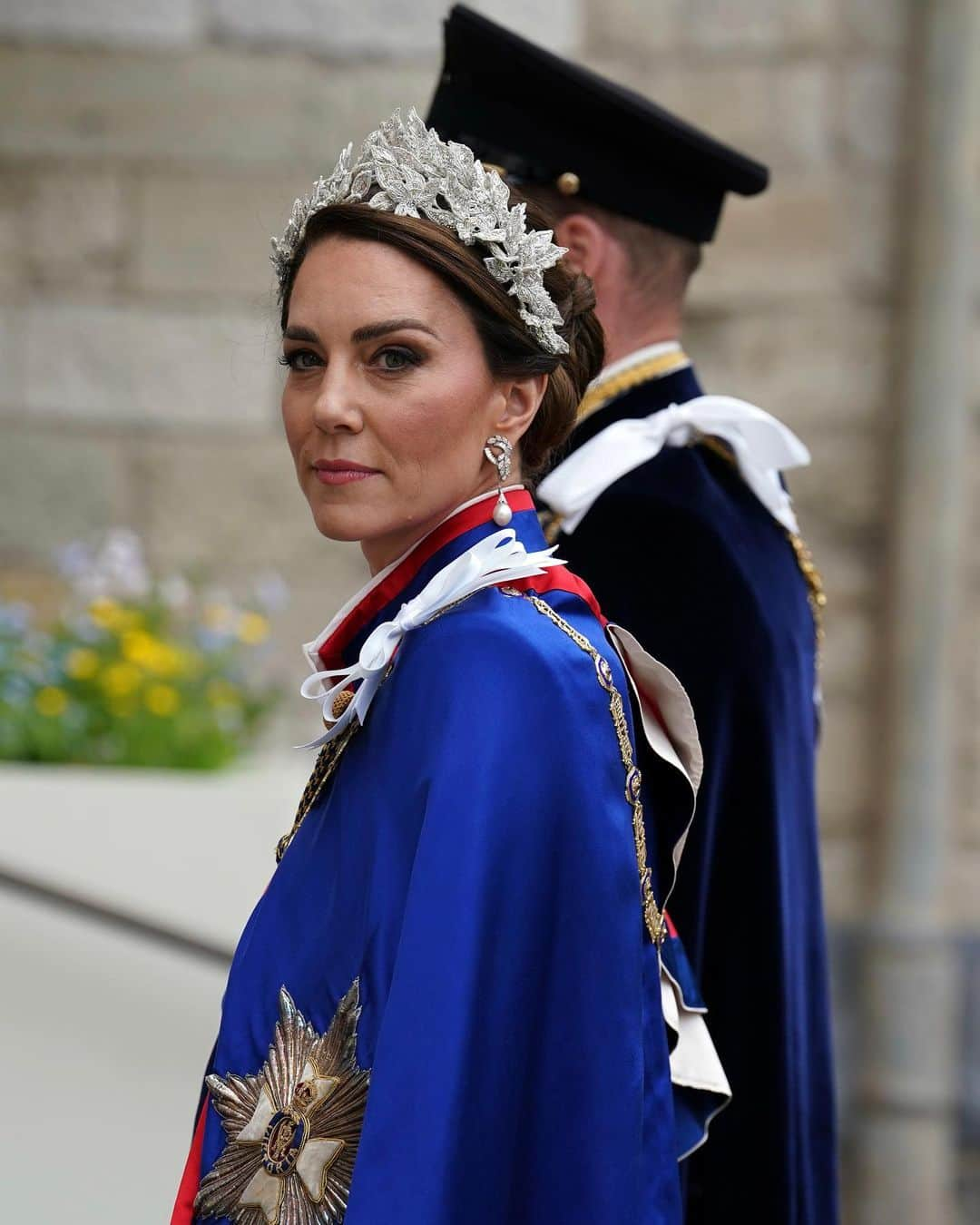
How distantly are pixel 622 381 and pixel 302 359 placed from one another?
2.75 feet

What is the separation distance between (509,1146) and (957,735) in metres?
3.31

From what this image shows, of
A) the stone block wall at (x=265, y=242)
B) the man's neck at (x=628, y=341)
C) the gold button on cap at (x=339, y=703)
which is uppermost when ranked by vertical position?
the stone block wall at (x=265, y=242)

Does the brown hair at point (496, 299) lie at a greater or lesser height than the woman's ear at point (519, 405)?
greater

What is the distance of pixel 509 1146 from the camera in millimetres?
1286

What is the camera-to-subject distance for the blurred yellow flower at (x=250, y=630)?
3.58 m

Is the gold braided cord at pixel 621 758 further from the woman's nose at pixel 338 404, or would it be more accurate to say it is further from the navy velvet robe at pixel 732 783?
the navy velvet robe at pixel 732 783

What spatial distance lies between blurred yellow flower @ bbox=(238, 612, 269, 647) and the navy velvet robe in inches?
65.4

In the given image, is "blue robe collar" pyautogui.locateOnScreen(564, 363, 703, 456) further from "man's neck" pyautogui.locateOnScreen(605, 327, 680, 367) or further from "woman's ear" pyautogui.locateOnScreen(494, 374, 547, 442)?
"woman's ear" pyautogui.locateOnScreen(494, 374, 547, 442)

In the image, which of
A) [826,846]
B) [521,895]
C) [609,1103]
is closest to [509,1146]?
[609,1103]

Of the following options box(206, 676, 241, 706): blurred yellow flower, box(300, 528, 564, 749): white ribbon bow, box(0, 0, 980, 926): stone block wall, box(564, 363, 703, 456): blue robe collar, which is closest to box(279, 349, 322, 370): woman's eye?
box(300, 528, 564, 749): white ribbon bow

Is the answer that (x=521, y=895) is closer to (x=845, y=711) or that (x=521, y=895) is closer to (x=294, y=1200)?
(x=294, y=1200)

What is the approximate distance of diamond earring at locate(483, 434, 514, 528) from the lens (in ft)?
4.69

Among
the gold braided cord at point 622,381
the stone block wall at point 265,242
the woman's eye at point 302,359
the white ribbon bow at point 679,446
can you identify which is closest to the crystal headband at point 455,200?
the woman's eye at point 302,359

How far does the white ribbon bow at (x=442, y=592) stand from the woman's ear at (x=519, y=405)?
106 mm
